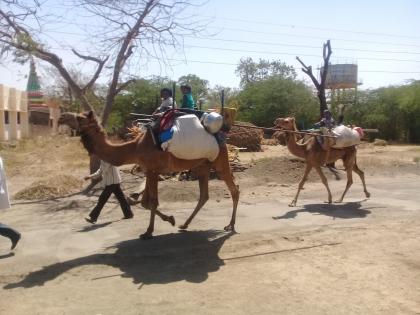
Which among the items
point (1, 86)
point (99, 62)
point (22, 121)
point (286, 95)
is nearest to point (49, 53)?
point (99, 62)

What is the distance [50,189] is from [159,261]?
742 cm

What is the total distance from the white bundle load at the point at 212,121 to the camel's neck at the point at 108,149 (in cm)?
119

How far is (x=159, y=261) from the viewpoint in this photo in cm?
673

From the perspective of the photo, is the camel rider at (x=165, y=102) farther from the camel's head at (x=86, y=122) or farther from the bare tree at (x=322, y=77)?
the bare tree at (x=322, y=77)

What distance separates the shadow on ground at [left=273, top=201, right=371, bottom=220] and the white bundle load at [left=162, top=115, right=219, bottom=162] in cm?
250

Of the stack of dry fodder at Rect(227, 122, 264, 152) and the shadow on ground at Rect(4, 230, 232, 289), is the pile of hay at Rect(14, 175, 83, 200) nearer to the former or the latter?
the shadow on ground at Rect(4, 230, 232, 289)

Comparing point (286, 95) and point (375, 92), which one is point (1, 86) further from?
point (375, 92)

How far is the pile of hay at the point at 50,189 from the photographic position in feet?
42.4

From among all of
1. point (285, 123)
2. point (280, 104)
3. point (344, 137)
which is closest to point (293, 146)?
point (285, 123)

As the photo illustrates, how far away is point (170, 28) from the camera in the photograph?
14594mm

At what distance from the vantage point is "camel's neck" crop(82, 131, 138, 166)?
7199 mm

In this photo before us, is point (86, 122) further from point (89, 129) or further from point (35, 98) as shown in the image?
point (35, 98)

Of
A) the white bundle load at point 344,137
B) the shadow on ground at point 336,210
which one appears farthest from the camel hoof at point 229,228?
the white bundle load at point 344,137

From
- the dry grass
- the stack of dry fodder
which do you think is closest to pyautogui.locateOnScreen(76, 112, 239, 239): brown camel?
the dry grass
